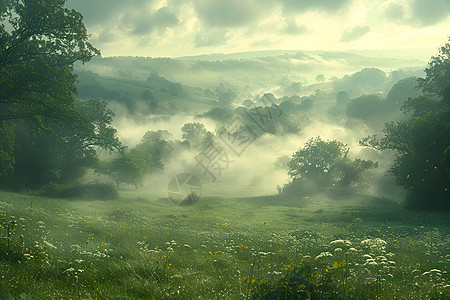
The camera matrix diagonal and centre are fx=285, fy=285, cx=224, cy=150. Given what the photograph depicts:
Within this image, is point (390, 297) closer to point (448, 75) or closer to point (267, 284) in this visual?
point (267, 284)

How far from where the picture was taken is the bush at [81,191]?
41.5 meters

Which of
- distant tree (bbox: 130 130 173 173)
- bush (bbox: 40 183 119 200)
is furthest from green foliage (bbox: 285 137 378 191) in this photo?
bush (bbox: 40 183 119 200)

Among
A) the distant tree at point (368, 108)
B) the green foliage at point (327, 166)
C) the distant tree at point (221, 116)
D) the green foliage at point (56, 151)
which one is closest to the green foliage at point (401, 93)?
the distant tree at point (368, 108)

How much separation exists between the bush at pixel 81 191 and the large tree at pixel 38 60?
1430 centimetres

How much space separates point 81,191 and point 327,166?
2185 inches

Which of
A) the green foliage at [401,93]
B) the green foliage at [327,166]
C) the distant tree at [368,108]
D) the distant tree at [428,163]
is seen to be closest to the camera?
the distant tree at [428,163]

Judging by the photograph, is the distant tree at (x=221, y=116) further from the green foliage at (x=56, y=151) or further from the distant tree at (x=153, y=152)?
the green foliage at (x=56, y=151)

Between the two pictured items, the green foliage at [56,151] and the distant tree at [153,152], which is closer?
the green foliage at [56,151]

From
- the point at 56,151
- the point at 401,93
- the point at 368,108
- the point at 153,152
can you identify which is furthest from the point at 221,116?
the point at 56,151

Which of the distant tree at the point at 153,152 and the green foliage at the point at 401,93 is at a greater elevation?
the green foliage at the point at 401,93

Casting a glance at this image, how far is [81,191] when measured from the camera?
150 ft

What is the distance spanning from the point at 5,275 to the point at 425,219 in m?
36.5

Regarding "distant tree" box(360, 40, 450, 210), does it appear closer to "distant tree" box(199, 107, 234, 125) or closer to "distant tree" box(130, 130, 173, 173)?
"distant tree" box(130, 130, 173, 173)

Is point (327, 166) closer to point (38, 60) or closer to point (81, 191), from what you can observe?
point (81, 191)
